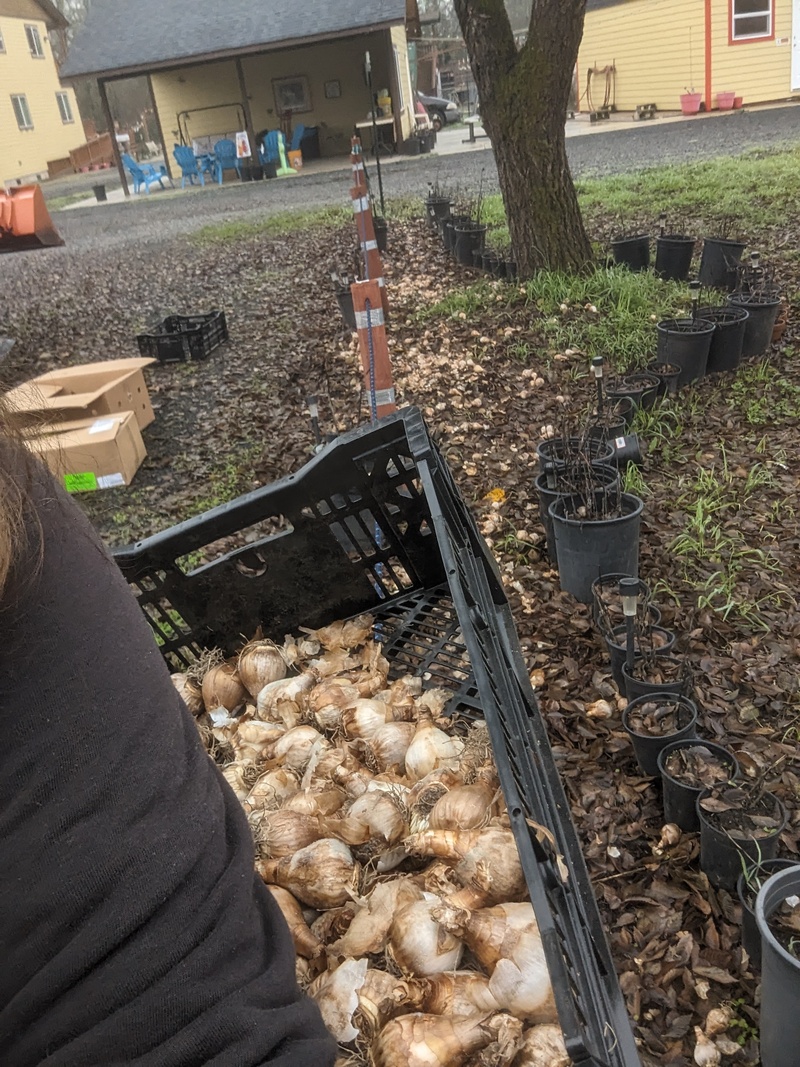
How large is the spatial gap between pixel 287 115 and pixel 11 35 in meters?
13.2

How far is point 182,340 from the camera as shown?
749 centimetres

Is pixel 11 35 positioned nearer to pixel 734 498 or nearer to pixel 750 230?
pixel 750 230

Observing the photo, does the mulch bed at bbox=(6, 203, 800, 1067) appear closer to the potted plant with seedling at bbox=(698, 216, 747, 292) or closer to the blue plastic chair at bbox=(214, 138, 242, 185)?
the potted plant with seedling at bbox=(698, 216, 747, 292)

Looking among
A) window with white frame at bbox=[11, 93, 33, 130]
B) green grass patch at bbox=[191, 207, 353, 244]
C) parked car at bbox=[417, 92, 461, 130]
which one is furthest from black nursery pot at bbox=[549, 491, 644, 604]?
window with white frame at bbox=[11, 93, 33, 130]

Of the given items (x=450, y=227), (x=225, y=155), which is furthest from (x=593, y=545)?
(x=225, y=155)

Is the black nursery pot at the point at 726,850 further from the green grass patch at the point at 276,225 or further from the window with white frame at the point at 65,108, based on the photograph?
the window with white frame at the point at 65,108

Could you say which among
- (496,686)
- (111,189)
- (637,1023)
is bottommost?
(637,1023)

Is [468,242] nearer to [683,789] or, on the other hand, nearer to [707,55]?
[683,789]

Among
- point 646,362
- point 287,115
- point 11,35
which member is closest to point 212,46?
point 287,115

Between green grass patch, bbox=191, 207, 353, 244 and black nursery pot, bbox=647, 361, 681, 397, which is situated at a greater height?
green grass patch, bbox=191, 207, 353, 244

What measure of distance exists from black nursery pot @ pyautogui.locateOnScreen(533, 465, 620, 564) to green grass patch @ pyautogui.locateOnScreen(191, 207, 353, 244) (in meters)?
10.9

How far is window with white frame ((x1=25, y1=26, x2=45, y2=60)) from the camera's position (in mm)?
32688

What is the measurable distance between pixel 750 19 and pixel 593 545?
21.2 meters

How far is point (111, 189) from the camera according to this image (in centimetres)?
2711
